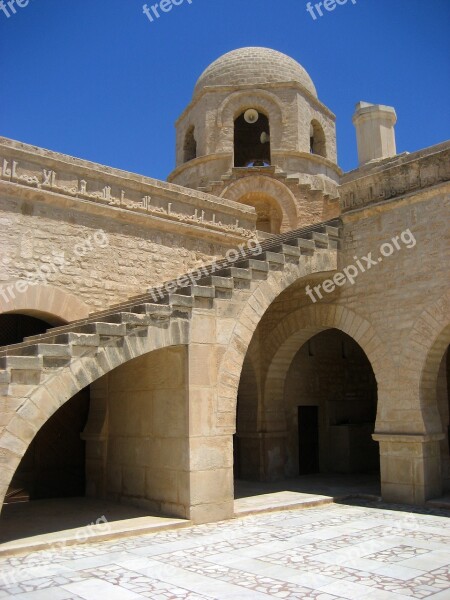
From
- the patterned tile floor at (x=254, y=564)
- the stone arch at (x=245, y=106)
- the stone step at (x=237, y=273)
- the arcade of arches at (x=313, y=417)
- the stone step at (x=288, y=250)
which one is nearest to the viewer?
the patterned tile floor at (x=254, y=564)

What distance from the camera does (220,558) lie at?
640 cm

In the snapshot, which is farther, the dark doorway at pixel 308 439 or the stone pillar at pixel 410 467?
the dark doorway at pixel 308 439

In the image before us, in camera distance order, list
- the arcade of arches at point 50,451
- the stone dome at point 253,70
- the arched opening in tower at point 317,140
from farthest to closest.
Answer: the arched opening in tower at point 317,140 → the stone dome at point 253,70 → the arcade of arches at point 50,451

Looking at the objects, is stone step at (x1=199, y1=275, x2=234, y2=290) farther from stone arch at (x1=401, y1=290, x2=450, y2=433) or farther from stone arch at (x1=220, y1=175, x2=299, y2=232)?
stone arch at (x1=220, y1=175, x2=299, y2=232)

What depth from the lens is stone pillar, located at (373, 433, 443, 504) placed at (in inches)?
374

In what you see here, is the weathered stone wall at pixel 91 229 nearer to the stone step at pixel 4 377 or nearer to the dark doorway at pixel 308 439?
the stone step at pixel 4 377

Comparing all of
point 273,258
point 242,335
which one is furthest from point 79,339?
point 273,258

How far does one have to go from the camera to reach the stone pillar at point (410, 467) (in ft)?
31.2

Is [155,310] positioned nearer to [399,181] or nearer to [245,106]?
[399,181]

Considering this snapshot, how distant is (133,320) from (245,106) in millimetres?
12184

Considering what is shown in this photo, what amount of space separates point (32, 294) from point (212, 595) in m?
6.02

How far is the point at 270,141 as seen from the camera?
18.1 m

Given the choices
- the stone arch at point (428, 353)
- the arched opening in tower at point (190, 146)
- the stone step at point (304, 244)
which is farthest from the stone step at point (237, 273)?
the arched opening in tower at point (190, 146)

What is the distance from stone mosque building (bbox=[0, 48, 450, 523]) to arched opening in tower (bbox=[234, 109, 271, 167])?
24.7 ft
